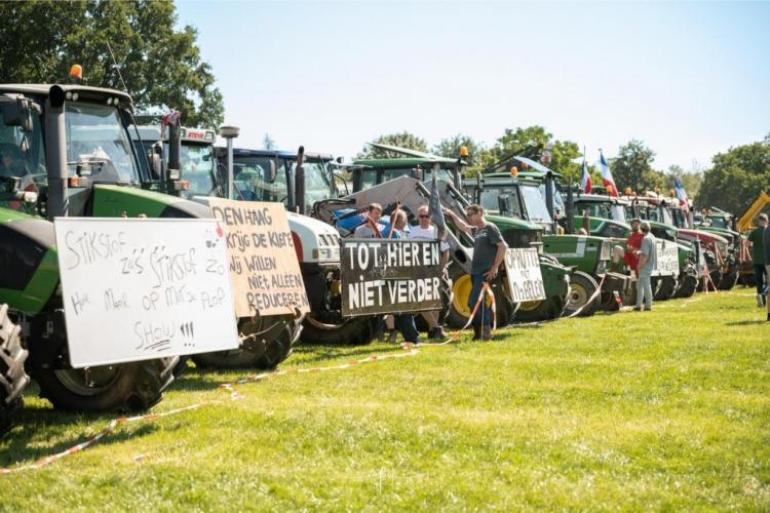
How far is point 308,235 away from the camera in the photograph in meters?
14.0

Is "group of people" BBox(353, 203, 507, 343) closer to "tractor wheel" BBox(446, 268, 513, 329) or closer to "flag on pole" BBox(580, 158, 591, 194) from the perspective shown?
"tractor wheel" BBox(446, 268, 513, 329)

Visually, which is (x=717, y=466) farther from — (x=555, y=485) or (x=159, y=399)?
(x=159, y=399)

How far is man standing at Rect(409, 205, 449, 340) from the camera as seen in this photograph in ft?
50.9

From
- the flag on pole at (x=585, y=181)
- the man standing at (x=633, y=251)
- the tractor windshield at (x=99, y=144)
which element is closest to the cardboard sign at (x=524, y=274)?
the man standing at (x=633, y=251)

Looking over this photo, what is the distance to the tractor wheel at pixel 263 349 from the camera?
37.7ft

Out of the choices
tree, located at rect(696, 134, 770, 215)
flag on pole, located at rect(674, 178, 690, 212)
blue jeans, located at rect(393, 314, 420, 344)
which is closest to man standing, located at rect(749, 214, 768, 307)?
blue jeans, located at rect(393, 314, 420, 344)

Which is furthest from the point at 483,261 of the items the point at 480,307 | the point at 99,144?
the point at 99,144

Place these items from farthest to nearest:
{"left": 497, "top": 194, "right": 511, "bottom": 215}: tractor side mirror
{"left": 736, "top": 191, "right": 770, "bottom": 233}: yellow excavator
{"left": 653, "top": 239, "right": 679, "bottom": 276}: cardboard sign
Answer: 1. {"left": 736, "top": 191, "right": 770, "bottom": 233}: yellow excavator
2. {"left": 653, "top": 239, "right": 679, "bottom": 276}: cardboard sign
3. {"left": 497, "top": 194, "right": 511, "bottom": 215}: tractor side mirror

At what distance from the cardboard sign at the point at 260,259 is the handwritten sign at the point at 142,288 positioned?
175 cm

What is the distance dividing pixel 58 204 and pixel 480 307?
7.79 metres

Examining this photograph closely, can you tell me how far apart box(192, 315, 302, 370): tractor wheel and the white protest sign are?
14.9m

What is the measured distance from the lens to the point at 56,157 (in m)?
8.93

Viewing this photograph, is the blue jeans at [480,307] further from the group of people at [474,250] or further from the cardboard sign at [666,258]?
the cardboard sign at [666,258]

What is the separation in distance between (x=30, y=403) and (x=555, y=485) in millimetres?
5112
